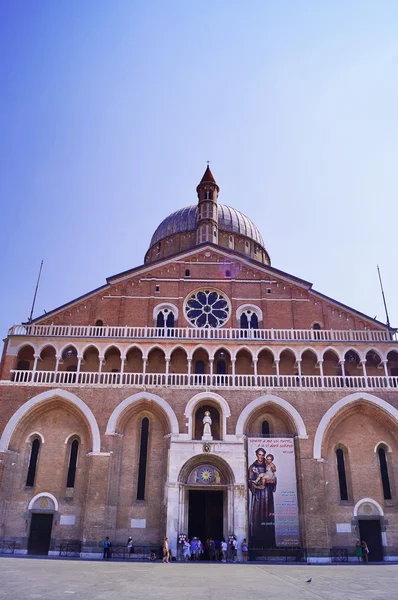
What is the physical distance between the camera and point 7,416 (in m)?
24.1

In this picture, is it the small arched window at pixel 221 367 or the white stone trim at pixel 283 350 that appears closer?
the white stone trim at pixel 283 350

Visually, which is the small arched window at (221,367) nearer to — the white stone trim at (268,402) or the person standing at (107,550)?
the white stone trim at (268,402)

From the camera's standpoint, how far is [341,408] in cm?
2436

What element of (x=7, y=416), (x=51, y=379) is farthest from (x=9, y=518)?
(x=51, y=379)

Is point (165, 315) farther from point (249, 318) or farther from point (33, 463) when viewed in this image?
point (33, 463)

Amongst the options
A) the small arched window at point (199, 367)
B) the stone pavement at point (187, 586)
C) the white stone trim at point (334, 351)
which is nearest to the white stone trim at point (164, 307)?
the small arched window at point (199, 367)

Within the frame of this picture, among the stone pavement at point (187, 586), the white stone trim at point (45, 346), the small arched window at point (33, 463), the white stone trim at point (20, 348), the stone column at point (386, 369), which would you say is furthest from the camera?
the white stone trim at point (45, 346)

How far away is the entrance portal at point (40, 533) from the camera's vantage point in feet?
74.4

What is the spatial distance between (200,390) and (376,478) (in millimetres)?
9843

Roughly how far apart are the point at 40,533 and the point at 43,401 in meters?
6.25

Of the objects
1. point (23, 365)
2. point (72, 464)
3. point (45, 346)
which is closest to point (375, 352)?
point (72, 464)

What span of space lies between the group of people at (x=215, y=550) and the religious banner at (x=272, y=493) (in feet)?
3.18

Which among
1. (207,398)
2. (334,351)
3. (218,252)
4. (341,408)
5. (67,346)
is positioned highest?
(218,252)

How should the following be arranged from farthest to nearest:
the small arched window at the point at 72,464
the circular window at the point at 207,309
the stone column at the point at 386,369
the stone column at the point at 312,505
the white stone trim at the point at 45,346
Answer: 1. the circular window at the point at 207,309
2. the white stone trim at the point at 45,346
3. the stone column at the point at 386,369
4. the small arched window at the point at 72,464
5. the stone column at the point at 312,505
